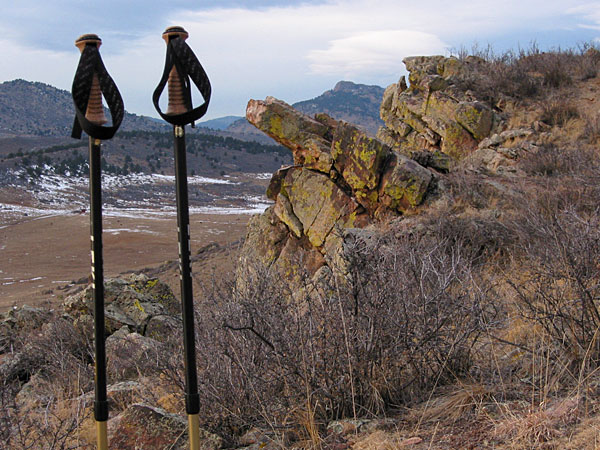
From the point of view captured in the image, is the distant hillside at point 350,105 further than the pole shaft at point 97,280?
Yes

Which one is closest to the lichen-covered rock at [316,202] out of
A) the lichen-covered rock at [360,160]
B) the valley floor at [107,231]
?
the lichen-covered rock at [360,160]

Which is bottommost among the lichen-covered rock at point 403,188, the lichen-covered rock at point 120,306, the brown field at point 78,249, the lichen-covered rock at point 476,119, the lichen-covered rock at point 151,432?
the brown field at point 78,249

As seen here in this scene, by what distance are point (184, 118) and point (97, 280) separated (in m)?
0.82

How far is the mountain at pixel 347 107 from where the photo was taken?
162 m

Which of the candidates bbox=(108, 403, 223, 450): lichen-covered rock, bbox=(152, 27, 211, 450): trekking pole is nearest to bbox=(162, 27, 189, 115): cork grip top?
bbox=(152, 27, 211, 450): trekking pole

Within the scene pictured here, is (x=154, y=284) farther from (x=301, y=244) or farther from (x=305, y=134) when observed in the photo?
(x=305, y=134)

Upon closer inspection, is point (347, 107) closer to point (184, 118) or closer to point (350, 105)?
point (350, 105)

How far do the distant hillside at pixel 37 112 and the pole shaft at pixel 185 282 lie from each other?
370 ft

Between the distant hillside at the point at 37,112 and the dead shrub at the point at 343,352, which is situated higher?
the distant hillside at the point at 37,112

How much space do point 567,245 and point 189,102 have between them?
8.90 ft

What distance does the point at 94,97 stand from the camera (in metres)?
2.34

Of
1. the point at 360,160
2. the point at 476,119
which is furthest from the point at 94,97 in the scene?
the point at 476,119

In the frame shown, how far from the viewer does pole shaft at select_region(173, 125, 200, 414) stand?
93.7 inches

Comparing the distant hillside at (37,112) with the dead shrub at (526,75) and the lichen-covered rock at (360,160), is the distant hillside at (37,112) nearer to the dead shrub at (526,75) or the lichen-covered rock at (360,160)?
the dead shrub at (526,75)
